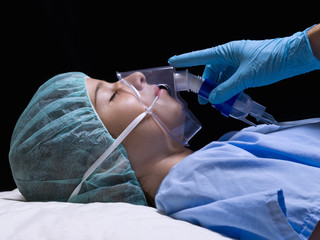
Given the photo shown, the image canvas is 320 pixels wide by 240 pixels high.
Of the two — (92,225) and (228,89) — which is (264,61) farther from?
(92,225)

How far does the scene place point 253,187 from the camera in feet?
3.85

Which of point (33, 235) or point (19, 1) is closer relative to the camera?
point (33, 235)

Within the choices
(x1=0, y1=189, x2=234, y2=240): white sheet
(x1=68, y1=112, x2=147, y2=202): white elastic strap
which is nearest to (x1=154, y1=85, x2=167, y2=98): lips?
(x1=68, y1=112, x2=147, y2=202): white elastic strap

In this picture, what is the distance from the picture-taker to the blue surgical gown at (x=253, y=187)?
1060 mm

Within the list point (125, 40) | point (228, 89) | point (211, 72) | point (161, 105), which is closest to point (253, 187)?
point (228, 89)

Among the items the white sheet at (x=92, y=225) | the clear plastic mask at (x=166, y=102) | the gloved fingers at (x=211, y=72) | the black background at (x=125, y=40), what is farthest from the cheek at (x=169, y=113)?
the black background at (x=125, y=40)

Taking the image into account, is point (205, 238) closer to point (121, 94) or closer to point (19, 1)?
point (121, 94)

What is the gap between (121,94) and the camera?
1560 millimetres

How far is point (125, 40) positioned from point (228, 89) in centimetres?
106

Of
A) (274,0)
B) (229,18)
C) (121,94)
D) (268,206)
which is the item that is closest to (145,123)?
(121,94)

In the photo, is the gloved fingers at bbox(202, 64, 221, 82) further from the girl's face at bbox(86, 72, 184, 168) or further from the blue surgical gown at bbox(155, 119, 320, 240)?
the blue surgical gown at bbox(155, 119, 320, 240)

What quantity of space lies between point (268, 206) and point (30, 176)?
3.23ft

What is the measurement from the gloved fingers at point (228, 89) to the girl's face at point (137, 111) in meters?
0.18

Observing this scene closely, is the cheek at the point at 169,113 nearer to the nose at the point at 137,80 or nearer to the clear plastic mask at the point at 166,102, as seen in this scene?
the clear plastic mask at the point at 166,102
